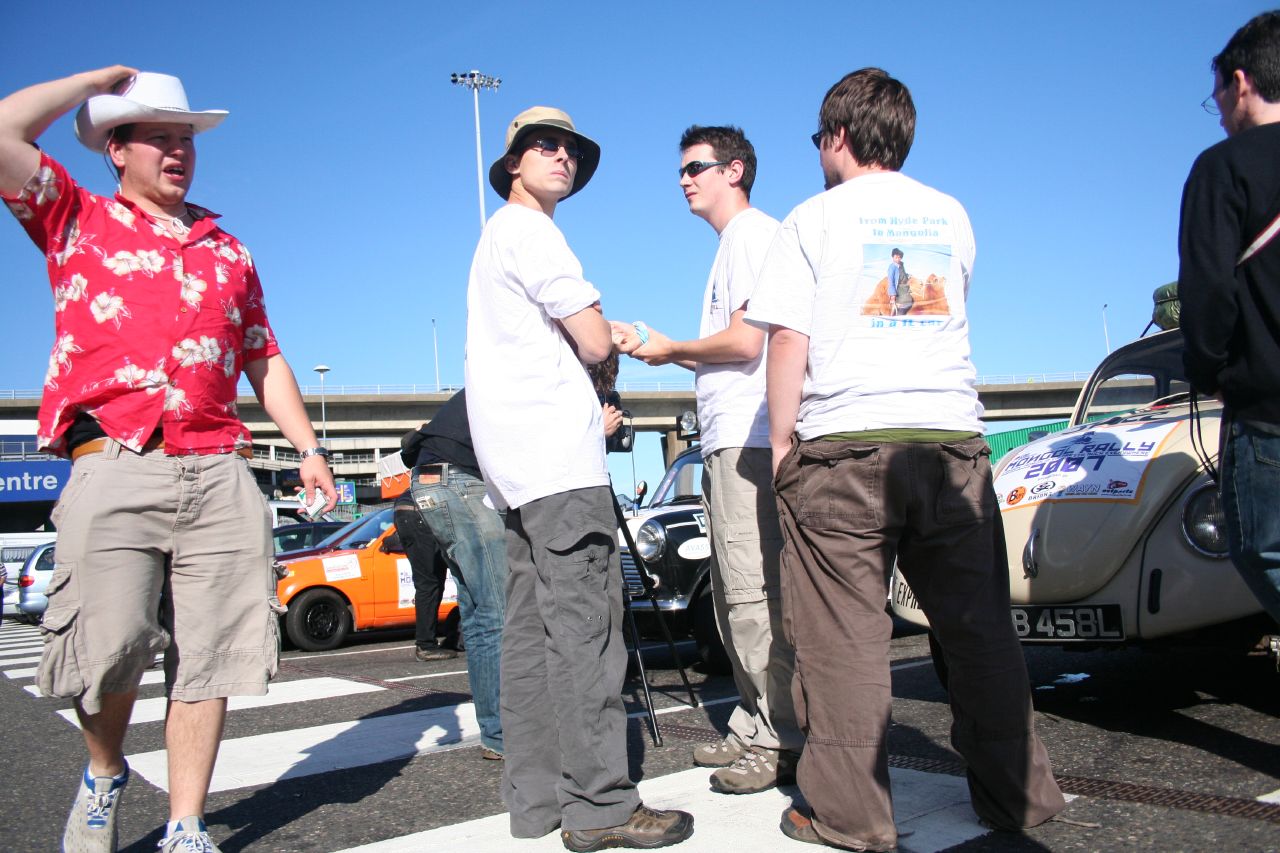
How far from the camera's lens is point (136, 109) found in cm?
280

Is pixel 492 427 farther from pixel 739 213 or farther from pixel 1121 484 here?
pixel 1121 484

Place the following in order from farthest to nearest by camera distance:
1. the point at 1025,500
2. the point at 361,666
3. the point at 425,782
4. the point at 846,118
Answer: the point at 361,666 < the point at 1025,500 < the point at 425,782 < the point at 846,118

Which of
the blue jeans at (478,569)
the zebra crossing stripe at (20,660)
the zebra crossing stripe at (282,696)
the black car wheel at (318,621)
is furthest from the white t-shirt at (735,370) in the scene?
the zebra crossing stripe at (20,660)

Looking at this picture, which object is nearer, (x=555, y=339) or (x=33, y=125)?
(x=33, y=125)

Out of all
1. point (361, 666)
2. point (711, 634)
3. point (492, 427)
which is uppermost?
point (492, 427)

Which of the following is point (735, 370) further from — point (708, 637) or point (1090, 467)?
point (708, 637)

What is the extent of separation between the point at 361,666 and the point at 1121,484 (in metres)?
5.97

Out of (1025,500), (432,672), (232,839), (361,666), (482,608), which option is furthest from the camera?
(361,666)

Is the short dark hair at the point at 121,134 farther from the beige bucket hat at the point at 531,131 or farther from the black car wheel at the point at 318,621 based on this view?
the black car wheel at the point at 318,621

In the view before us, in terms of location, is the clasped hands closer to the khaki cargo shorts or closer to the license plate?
the khaki cargo shorts

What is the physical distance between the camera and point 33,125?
258 cm

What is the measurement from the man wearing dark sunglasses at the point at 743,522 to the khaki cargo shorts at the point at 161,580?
1.38 m

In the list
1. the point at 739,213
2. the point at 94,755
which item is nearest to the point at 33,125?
the point at 94,755

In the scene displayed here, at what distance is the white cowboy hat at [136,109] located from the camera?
279 cm
